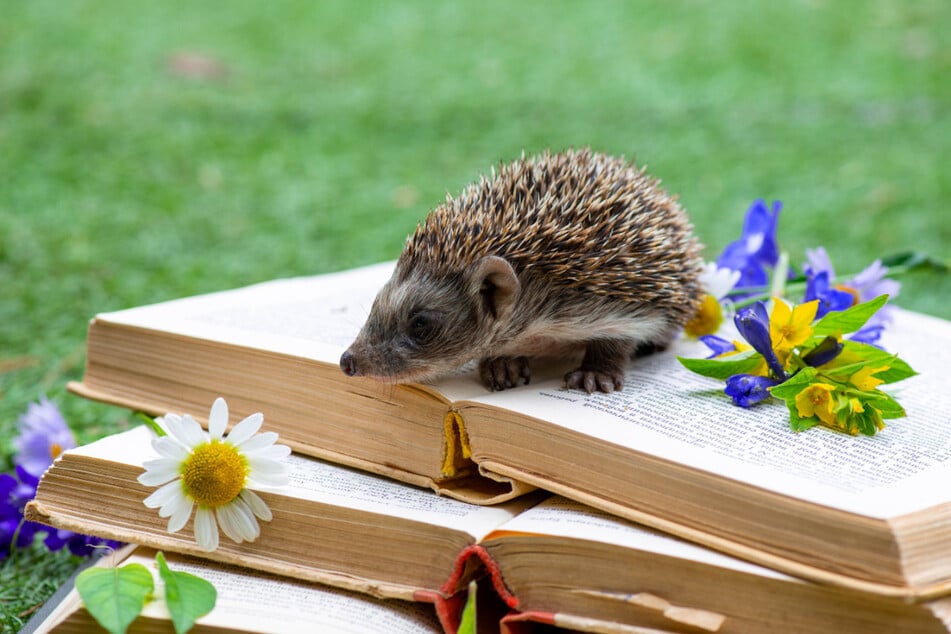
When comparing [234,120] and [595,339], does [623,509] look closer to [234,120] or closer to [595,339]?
[595,339]

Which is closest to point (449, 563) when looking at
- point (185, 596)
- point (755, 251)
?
point (185, 596)

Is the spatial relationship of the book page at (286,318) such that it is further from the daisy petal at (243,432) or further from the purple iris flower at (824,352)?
the purple iris flower at (824,352)

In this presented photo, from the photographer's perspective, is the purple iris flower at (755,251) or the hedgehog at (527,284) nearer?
the hedgehog at (527,284)

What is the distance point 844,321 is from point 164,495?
1443mm


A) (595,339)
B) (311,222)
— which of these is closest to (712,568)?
(595,339)

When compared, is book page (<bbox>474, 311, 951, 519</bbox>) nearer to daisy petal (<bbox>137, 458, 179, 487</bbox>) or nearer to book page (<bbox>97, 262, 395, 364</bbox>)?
book page (<bbox>97, 262, 395, 364</bbox>)

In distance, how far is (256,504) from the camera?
6.65ft

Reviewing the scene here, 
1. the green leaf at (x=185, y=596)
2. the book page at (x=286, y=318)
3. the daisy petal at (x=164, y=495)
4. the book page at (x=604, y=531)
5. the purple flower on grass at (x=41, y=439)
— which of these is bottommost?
the purple flower on grass at (x=41, y=439)

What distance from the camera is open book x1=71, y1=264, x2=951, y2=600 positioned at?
1.71 meters

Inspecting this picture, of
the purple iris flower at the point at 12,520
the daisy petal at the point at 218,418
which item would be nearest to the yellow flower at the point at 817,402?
the daisy petal at the point at 218,418

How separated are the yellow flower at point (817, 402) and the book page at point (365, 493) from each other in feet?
1.92

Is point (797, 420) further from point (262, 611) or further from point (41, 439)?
point (41, 439)

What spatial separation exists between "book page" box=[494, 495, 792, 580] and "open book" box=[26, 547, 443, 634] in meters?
0.24

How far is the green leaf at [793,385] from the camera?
211 cm
